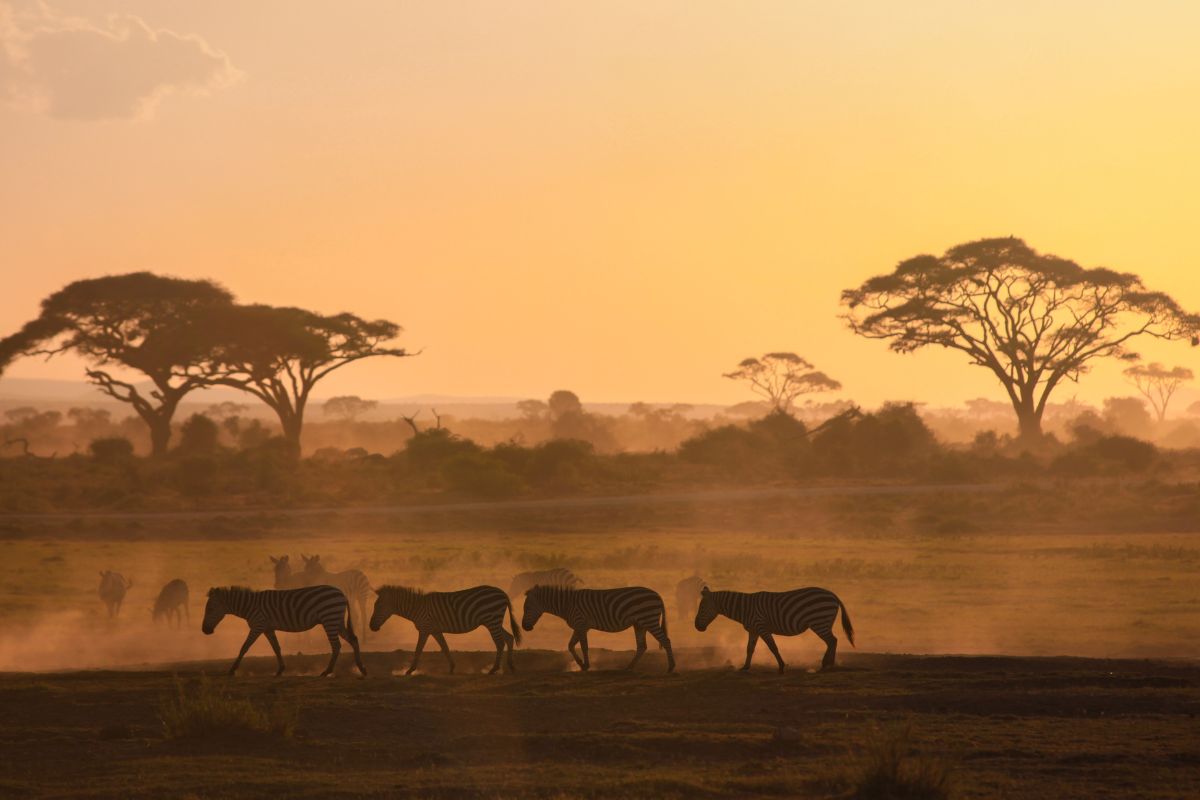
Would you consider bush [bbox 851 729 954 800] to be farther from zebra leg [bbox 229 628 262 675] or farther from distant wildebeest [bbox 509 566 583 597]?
distant wildebeest [bbox 509 566 583 597]

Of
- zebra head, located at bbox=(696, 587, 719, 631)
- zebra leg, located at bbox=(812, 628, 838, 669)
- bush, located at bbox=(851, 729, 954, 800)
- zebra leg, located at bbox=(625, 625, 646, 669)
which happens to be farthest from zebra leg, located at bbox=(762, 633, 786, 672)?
bush, located at bbox=(851, 729, 954, 800)

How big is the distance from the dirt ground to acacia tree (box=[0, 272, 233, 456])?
51093mm

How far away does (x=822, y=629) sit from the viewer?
58.4 ft

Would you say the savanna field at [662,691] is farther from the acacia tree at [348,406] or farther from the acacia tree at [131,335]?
the acacia tree at [348,406]

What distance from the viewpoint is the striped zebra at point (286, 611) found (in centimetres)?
1838

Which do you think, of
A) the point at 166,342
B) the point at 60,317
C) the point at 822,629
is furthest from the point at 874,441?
the point at 822,629

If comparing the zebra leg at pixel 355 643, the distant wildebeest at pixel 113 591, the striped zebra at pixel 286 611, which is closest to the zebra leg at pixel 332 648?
the striped zebra at pixel 286 611

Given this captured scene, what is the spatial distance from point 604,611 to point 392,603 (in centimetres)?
302

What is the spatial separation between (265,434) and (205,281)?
15.1m

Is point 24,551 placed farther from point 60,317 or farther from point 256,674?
point 60,317

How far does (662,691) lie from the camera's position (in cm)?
1636

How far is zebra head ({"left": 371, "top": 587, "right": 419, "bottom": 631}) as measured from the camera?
19.1 m

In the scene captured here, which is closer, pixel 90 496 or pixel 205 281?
pixel 90 496

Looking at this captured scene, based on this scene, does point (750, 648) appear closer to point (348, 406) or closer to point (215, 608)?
point (215, 608)
